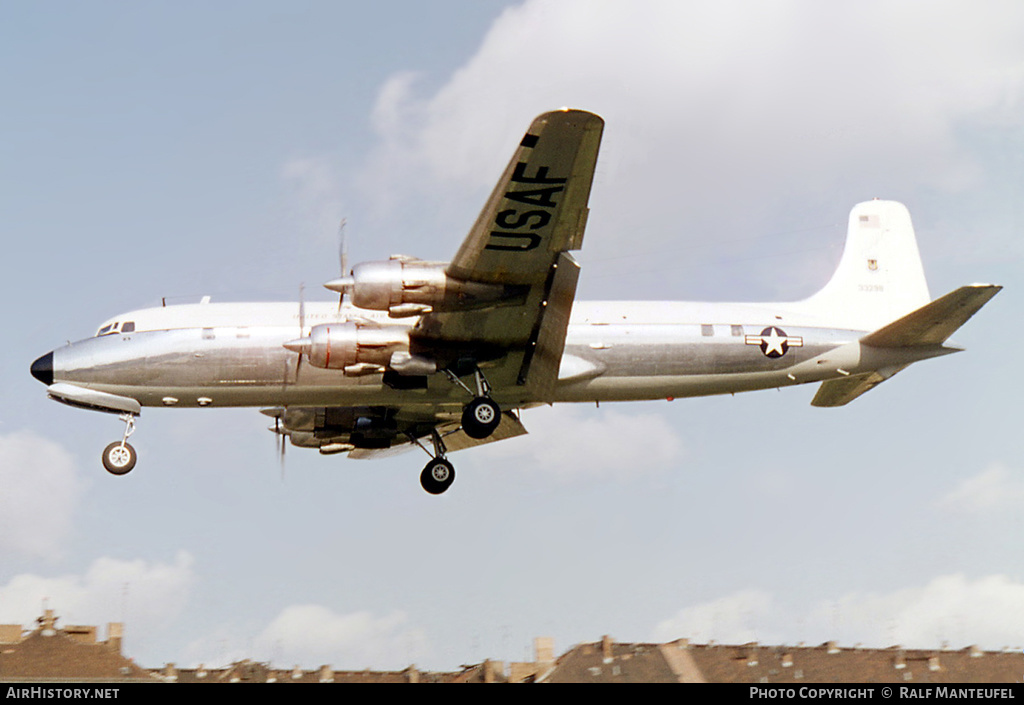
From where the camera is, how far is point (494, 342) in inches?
936

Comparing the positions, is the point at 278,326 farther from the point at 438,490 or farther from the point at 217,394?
the point at 438,490

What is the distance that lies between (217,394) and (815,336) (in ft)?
41.4

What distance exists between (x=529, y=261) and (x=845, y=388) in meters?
9.07

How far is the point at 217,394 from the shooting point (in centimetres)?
2402

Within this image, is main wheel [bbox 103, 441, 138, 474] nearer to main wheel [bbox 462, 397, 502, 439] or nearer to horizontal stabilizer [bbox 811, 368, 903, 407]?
main wheel [bbox 462, 397, 502, 439]

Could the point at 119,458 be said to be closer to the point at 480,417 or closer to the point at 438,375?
the point at 438,375

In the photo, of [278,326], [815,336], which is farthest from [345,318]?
[815,336]

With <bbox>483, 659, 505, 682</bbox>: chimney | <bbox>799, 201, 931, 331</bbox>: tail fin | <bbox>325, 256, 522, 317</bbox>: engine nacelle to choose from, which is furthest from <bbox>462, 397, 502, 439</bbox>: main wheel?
<bbox>483, 659, 505, 682</bbox>: chimney

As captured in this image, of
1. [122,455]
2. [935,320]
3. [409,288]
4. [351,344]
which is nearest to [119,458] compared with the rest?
[122,455]

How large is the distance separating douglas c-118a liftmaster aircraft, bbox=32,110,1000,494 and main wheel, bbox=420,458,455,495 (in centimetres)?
145

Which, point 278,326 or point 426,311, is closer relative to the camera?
point 426,311

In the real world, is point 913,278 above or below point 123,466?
above
